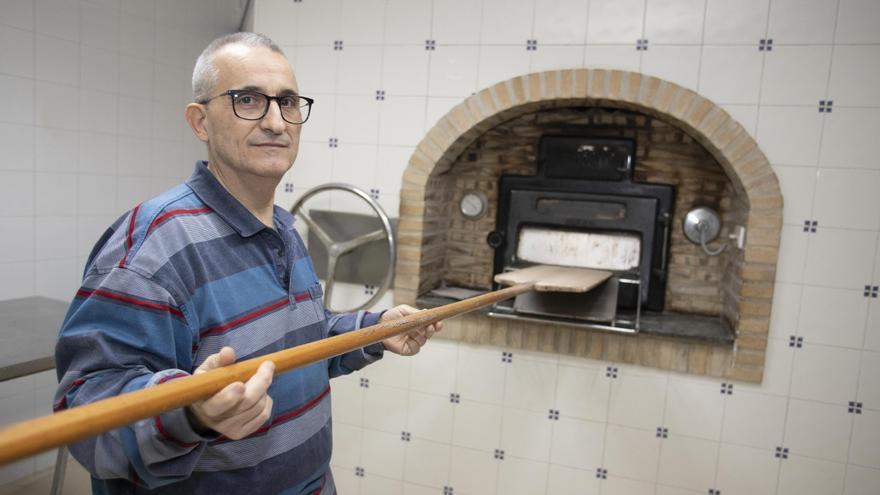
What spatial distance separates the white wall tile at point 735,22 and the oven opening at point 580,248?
0.89m

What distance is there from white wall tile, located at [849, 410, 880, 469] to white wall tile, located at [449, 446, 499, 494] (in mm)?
1432

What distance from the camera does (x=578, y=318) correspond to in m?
2.32

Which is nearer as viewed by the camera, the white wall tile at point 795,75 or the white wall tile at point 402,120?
the white wall tile at point 795,75

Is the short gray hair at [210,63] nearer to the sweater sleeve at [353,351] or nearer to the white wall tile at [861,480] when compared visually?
the sweater sleeve at [353,351]

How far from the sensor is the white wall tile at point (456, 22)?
2580 millimetres

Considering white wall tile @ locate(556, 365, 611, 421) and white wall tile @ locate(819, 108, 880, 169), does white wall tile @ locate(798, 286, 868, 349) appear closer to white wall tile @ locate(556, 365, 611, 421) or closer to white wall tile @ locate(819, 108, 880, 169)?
white wall tile @ locate(819, 108, 880, 169)

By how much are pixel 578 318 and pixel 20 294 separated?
2.65 metres

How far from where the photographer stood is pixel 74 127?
121 inches

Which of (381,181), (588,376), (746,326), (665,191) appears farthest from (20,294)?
(746,326)

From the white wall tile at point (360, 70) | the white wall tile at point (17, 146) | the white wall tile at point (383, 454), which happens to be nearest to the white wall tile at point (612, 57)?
the white wall tile at point (360, 70)

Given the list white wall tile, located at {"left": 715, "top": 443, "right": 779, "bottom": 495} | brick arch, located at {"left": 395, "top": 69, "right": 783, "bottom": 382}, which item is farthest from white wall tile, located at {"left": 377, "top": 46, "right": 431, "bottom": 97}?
white wall tile, located at {"left": 715, "top": 443, "right": 779, "bottom": 495}

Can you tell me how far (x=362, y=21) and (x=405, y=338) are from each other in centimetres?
178

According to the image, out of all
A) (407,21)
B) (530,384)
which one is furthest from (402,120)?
(530,384)

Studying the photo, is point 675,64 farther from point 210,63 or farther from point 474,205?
point 210,63
